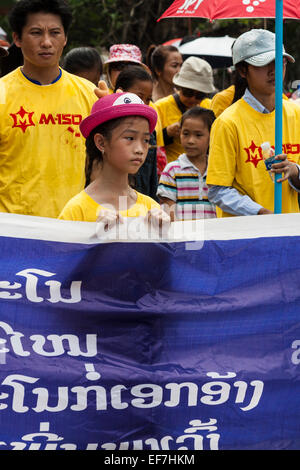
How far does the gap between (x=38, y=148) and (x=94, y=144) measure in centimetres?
72

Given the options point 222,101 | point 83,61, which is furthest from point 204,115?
point 83,61

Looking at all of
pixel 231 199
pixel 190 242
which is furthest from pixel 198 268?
pixel 231 199

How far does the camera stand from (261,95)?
201 inches

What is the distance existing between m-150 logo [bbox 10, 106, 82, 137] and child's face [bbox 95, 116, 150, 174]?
879 mm

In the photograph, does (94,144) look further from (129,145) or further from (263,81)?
(263,81)

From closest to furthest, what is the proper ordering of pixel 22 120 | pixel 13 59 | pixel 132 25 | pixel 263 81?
pixel 22 120 < pixel 263 81 < pixel 13 59 < pixel 132 25

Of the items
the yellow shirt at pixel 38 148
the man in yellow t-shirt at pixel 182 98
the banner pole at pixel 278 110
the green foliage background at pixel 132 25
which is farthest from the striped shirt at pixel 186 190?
the green foliage background at pixel 132 25

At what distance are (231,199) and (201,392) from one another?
1465 mm

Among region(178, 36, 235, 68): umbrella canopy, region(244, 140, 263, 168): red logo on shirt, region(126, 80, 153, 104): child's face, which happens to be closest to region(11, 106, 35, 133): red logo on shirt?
region(244, 140, 263, 168): red logo on shirt

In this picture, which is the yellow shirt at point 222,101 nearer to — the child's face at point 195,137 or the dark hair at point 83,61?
the child's face at point 195,137

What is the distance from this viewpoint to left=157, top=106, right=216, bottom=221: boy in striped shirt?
21.7 ft

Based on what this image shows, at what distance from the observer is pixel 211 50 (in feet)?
45.0

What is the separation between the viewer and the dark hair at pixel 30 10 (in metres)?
5.10

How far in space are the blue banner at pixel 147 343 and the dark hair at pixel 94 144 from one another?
64 centimetres
